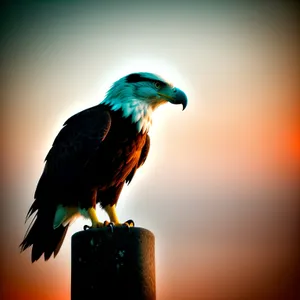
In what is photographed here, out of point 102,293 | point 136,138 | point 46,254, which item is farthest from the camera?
point 136,138

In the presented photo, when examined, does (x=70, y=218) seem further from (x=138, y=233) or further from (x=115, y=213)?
(x=138, y=233)

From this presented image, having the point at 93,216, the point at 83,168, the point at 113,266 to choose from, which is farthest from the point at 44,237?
the point at 113,266

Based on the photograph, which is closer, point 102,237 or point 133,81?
point 102,237

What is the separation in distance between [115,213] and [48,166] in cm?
82

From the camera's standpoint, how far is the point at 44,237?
19.7 ft

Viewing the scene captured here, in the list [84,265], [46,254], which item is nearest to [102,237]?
[84,265]

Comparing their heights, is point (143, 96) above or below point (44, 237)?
above

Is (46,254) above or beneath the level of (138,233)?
beneath

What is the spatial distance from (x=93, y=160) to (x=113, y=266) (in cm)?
231

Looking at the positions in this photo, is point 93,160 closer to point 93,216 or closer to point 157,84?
point 93,216

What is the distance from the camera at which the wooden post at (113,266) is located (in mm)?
3824

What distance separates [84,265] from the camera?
3920 millimetres

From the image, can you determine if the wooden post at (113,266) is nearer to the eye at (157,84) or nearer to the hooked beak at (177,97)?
the hooked beak at (177,97)

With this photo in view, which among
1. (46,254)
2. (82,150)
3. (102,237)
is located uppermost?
(82,150)
